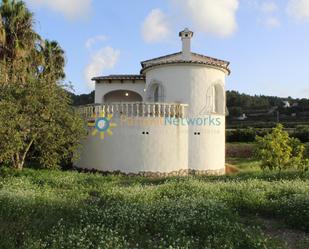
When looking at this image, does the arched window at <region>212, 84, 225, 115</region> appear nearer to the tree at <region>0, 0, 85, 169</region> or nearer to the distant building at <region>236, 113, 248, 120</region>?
the tree at <region>0, 0, 85, 169</region>

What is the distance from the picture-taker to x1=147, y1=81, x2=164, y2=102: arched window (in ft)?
60.8

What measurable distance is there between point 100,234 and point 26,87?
34.3ft

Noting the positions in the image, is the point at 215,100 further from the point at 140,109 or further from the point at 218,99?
the point at 140,109

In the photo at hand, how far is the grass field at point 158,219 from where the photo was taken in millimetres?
5945

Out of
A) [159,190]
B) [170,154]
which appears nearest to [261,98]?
[170,154]

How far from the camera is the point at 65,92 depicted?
16688 mm

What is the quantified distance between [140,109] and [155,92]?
3203mm

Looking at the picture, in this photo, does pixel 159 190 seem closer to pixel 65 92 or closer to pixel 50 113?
pixel 50 113

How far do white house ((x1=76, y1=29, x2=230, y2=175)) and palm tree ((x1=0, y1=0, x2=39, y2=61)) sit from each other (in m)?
5.76

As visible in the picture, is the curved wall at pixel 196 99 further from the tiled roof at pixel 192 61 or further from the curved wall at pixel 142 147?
the curved wall at pixel 142 147

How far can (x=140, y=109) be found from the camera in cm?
1644

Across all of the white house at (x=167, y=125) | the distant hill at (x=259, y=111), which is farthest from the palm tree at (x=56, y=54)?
the distant hill at (x=259, y=111)

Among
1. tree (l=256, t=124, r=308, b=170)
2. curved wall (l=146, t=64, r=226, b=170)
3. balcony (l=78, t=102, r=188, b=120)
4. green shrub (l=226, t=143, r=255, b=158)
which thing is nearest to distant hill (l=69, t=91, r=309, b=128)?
green shrub (l=226, t=143, r=255, b=158)

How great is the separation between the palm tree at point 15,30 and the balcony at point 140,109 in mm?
6663
